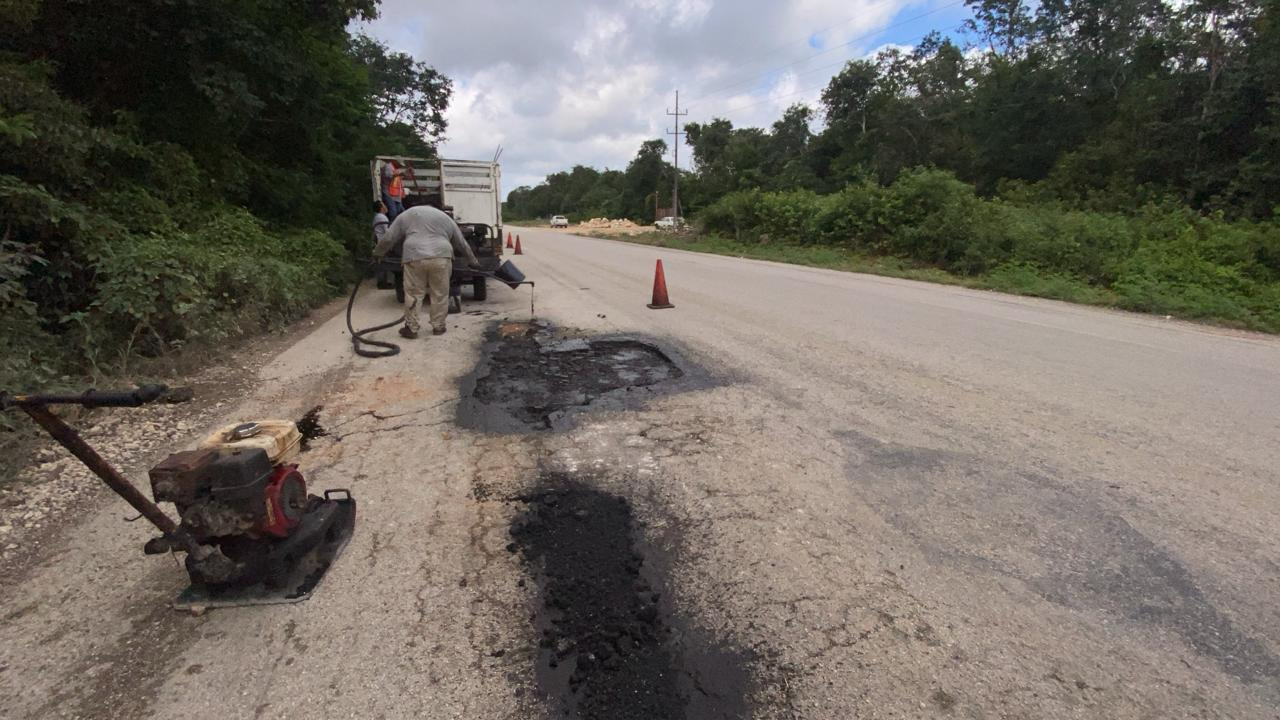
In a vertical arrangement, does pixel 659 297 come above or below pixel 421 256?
below

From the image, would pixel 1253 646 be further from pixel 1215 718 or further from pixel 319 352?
pixel 319 352

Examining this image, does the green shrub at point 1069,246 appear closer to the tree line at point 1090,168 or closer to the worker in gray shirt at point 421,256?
the tree line at point 1090,168

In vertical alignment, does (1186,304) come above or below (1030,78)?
below

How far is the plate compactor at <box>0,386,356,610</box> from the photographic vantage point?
7.81ft

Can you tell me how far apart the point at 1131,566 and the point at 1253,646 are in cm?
53

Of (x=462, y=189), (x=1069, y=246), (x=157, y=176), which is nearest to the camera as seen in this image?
(x=157, y=176)

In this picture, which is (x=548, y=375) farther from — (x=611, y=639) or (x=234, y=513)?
(x=611, y=639)

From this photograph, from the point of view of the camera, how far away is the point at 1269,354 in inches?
289

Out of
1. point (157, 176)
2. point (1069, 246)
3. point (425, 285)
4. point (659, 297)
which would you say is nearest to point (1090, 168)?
point (1069, 246)

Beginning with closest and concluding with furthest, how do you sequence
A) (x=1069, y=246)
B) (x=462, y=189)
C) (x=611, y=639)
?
(x=611, y=639), (x=462, y=189), (x=1069, y=246)

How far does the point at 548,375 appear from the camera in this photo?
6.04 m

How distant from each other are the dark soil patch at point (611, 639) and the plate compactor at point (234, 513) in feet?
2.96

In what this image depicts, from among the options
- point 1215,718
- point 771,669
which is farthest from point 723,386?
point 1215,718

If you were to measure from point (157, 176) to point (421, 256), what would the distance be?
399 cm
